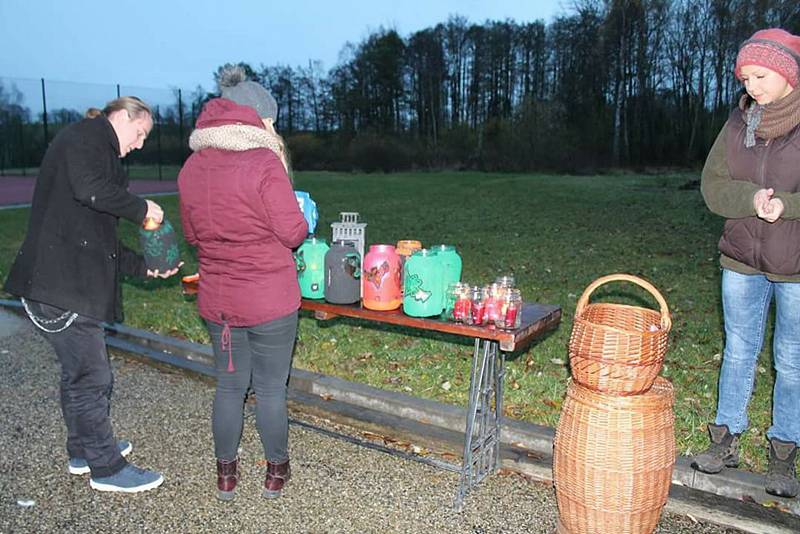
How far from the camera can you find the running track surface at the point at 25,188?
62.7 feet

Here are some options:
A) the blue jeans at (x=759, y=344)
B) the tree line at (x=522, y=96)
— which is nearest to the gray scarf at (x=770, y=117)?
the blue jeans at (x=759, y=344)

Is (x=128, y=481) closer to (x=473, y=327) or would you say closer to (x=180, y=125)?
(x=473, y=327)

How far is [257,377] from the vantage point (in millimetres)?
3178

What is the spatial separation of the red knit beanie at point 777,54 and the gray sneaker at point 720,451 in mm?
1738

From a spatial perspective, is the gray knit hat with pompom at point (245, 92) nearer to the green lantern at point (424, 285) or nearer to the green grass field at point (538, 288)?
the green lantern at point (424, 285)

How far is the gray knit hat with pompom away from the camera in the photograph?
2.96m

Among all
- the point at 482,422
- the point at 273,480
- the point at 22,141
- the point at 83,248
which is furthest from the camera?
the point at 22,141

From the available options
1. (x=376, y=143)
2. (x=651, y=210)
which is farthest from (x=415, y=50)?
(x=651, y=210)

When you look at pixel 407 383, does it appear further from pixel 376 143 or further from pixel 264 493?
pixel 376 143

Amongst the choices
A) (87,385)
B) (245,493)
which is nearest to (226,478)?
(245,493)

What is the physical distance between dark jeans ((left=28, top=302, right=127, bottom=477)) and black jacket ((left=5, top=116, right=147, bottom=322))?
108 millimetres

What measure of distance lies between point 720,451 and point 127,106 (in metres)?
3.39

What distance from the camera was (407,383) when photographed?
189 inches

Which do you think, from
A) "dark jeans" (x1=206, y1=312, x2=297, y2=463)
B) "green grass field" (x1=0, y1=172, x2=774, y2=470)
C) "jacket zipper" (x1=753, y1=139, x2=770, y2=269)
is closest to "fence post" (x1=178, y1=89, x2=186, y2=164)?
"green grass field" (x1=0, y1=172, x2=774, y2=470)
